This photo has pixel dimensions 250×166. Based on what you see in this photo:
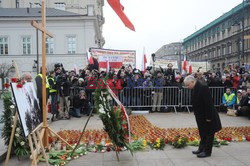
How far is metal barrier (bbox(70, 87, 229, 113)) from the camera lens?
517 inches

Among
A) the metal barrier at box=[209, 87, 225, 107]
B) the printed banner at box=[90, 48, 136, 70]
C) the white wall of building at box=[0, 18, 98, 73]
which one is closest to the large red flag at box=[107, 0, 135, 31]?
the metal barrier at box=[209, 87, 225, 107]

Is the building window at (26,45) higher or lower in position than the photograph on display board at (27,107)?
higher

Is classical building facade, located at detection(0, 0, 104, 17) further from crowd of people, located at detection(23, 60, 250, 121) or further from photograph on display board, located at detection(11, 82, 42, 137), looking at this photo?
photograph on display board, located at detection(11, 82, 42, 137)

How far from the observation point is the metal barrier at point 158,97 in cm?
1313

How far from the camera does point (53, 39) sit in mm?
39969

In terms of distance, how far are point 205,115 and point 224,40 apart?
71.3 metres

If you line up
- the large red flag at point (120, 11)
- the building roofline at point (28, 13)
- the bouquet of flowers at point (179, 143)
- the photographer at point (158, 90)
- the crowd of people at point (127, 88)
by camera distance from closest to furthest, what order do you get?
the large red flag at point (120, 11), the bouquet of flowers at point (179, 143), the crowd of people at point (127, 88), the photographer at point (158, 90), the building roofline at point (28, 13)

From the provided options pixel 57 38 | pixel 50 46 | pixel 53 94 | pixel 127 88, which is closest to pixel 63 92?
pixel 53 94

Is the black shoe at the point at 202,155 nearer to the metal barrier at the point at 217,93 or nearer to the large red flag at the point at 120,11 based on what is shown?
the large red flag at the point at 120,11

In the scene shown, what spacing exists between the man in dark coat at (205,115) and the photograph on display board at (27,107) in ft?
11.3

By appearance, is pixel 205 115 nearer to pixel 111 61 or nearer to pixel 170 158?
pixel 170 158

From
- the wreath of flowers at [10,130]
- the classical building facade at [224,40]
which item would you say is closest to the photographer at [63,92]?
the wreath of flowers at [10,130]

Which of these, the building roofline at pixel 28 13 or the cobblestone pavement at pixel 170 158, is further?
the building roofline at pixel 28 13

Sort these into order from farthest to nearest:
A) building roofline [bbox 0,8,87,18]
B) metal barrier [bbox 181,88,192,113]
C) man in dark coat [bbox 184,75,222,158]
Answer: building roofline [bbox 0,8,87,18] → metal barrier [bbox 181,88,192,113] → man in dark coat [bbox 184,75,222,158]
